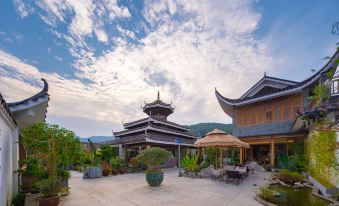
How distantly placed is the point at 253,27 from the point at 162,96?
19.0 metres

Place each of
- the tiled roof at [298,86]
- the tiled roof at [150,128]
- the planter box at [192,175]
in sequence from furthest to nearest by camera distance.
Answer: the tiled roof at [150,128]
the tiled roof at [298,86]
the planter box at [192,175]

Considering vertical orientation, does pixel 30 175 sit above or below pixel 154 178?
above

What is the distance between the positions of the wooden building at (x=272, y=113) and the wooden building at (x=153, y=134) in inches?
233

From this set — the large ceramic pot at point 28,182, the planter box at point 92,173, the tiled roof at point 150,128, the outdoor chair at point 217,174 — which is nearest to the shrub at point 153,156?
the outdoor chair at point 217,174

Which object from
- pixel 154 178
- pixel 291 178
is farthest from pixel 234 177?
pixel 154 178

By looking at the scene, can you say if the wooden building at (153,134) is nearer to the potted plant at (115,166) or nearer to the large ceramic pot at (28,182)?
the potted plant at (115,166)

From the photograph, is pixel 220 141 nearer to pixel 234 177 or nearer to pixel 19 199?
pixel 234 177

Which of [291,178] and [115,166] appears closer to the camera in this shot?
[291,178]

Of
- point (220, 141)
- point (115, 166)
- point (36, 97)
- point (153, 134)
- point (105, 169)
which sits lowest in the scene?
point (115, 166)

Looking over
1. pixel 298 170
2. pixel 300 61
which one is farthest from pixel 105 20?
pixel 298 170

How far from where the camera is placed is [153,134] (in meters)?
21.6

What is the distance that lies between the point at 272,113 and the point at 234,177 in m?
8.15

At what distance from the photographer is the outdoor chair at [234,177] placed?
9.63 m

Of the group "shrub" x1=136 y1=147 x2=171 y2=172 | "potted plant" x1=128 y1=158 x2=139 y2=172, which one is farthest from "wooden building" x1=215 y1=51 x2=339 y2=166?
"potted plant" x1=128 y1=158 x2=139 y2=172
